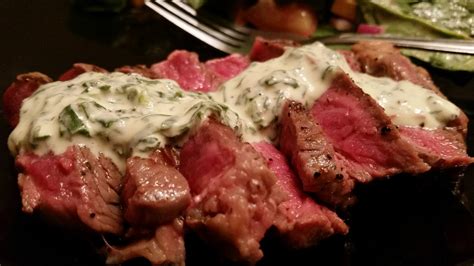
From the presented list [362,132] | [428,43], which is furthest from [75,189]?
[428,43]

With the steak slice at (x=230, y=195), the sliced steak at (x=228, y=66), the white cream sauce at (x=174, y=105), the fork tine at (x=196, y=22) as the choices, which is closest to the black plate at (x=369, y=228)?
the steak slice at (x=230, y=195)

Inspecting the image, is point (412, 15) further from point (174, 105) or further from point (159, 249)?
point (159, 249)

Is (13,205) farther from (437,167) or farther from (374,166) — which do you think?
(437,167)

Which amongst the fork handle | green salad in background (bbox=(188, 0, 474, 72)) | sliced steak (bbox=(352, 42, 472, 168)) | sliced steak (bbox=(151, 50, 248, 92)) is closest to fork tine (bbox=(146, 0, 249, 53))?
green salad in background (bbox=(188, 0, 474, 72))

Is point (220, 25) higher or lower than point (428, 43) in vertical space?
lower

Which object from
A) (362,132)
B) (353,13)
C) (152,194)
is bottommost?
(152,194)

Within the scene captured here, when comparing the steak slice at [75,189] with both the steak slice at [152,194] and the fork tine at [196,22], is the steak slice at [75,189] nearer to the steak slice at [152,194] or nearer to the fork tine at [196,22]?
the steak slice at [152,194]
